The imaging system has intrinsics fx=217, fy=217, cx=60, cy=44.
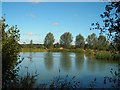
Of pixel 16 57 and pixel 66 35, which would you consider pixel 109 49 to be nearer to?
pixel 16 57

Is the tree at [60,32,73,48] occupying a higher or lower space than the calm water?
higher

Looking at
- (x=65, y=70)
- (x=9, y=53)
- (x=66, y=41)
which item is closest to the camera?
(x=9, y=53)

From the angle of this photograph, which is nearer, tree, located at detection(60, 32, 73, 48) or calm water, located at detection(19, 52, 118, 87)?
calm water, located at detection(19, 52, 118, 87)

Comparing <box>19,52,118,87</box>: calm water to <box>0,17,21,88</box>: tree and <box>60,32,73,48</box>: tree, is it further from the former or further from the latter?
<box>60,32,73,48</box>: tree

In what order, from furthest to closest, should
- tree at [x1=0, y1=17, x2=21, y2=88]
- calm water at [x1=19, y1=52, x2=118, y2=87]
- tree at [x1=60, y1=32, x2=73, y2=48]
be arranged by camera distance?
tree at [x1=60, y1=32, x2=73, y2=48] → calm water at [x1=19, y1=52, x2=118, y2=87] → tree at [x1=0, y1=17, x2=21, y2=88]

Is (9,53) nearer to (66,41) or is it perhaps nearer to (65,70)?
(65,70)

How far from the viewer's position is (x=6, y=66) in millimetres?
4527

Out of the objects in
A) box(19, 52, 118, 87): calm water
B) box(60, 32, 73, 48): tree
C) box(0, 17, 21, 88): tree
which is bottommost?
box(19, 52, 118, 87): calm water

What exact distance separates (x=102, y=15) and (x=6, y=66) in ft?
7.46

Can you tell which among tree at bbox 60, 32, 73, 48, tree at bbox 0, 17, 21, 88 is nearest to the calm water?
tree at bbox 0, 17, 21, 88

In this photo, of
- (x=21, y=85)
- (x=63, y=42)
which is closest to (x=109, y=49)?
(x=21, y=85)

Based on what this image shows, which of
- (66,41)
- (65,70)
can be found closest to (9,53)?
(65,70)

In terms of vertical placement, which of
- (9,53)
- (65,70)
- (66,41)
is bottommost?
(65,70)

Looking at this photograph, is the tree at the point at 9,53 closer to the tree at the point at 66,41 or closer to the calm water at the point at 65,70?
the calm water at the point at 65,70
